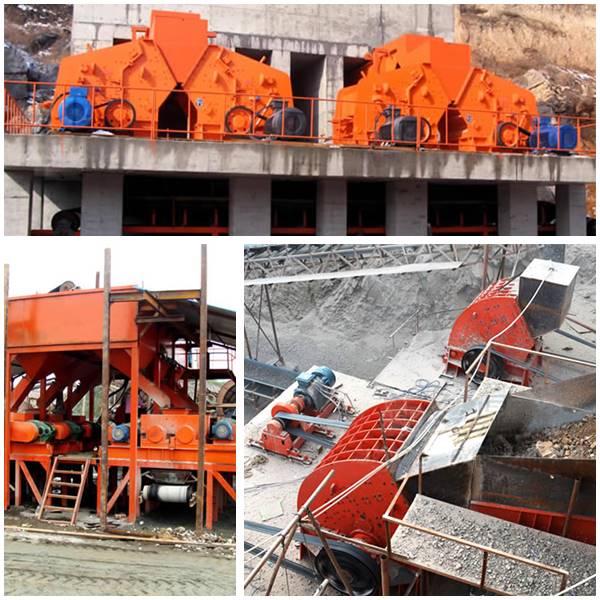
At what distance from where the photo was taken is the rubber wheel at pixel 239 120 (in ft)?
46.5

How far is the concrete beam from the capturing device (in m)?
12.9

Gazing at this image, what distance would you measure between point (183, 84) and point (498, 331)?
853 centimetres

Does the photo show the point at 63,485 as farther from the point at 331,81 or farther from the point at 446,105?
the point at 331,81

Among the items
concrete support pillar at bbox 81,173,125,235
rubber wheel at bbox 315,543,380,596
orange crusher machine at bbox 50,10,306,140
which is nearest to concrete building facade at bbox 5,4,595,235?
concrete support pillar at bbox 81,173,125,235

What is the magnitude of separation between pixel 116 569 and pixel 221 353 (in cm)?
351

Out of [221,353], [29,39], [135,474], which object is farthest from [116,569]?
[29,39]

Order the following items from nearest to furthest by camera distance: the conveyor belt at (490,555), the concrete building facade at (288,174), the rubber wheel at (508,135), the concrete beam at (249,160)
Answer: the conveyor belt at (490,555), the concrete beam at (249,160), the concrete building facade at (288,174), the rubber wheel at (508,135)

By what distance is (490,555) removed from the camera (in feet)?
22.6

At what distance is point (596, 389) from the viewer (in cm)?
781

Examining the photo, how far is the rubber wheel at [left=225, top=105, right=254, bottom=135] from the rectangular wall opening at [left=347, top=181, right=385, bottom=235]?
3714mm

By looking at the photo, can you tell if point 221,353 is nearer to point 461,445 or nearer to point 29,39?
point 461,445

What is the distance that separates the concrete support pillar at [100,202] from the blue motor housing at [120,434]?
576cm

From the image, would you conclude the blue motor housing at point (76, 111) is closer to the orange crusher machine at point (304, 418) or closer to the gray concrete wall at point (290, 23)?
the gray concrete wall at point (290, 23)

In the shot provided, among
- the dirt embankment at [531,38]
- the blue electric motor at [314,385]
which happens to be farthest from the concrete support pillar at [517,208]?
the dirt embankment at [531,38]
